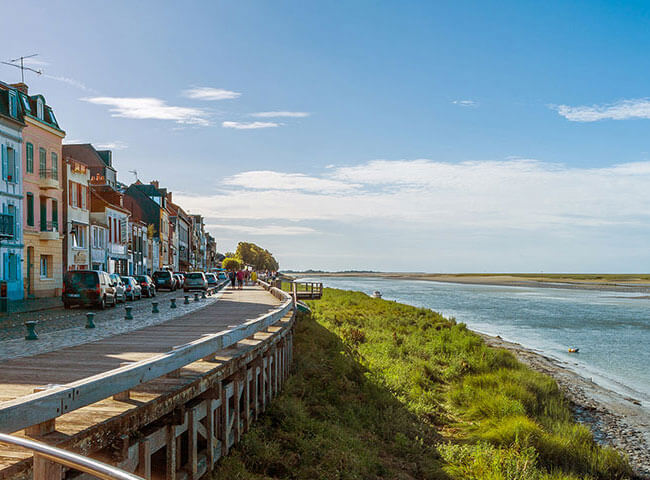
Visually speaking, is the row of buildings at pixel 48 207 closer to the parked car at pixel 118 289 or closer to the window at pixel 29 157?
the window at pixel 29 157

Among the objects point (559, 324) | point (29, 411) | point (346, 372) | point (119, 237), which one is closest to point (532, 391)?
point (346, 372)

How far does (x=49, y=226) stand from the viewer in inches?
1426

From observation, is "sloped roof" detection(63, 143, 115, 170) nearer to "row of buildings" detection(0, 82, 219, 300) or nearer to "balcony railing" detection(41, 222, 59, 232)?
"row of buildings" detection(0, 82, 219, 300)

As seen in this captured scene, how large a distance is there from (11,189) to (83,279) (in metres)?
9.48

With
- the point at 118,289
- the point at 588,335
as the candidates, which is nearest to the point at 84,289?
the point at 118,289

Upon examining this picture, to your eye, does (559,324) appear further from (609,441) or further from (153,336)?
(153,336)

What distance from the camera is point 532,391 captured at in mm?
19766

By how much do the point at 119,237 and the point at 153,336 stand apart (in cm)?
4163

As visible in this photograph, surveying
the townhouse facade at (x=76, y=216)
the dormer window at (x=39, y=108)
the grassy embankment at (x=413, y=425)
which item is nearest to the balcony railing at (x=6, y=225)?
the dormer window at (x=39, y=108)

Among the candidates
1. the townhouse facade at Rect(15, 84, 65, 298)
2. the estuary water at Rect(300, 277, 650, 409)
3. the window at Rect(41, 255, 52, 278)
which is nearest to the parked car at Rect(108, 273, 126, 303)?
the townhouse facade at Rect(15, 84, 65, 298)

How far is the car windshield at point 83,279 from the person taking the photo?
2612 cm

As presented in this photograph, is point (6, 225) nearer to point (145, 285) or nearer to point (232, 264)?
point (145, 285)

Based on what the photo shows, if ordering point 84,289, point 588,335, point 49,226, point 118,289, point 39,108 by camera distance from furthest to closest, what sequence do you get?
point 588,335 < point 49,226 < point 39,108 < point 118,289 < point 84,289

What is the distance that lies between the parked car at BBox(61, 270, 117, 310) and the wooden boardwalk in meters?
11.1
